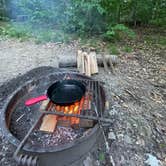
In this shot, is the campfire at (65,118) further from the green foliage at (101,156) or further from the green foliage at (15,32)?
the green foliage at (15,32)

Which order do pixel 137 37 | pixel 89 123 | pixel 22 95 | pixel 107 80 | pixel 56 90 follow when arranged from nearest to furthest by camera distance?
pixel 89 123
pixel 56 90
pixel 22 95
pixel 107 80
pixel 137 37

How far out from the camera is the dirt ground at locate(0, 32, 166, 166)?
1803mm

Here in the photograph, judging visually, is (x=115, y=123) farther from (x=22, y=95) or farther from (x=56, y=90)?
(x=22, y=95)

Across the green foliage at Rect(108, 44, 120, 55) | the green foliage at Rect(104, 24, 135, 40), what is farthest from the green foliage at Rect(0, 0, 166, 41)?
the green foliage at Rect(108, 44, 120, 55)

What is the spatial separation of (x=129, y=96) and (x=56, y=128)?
123cm

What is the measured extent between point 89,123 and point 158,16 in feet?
14.3

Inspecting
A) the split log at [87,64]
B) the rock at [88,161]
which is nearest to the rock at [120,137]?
the rock at [88,161]

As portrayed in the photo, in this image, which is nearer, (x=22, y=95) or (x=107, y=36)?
(x=22, y=95)

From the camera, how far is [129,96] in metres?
2.51

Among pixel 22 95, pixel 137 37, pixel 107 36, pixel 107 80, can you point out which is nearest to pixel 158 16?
pixel 137 37

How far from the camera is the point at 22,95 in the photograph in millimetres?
2051

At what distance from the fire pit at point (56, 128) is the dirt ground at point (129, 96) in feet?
0.75

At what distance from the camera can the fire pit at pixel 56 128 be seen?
1.37 meters

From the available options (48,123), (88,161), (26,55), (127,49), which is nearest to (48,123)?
(48,123)
